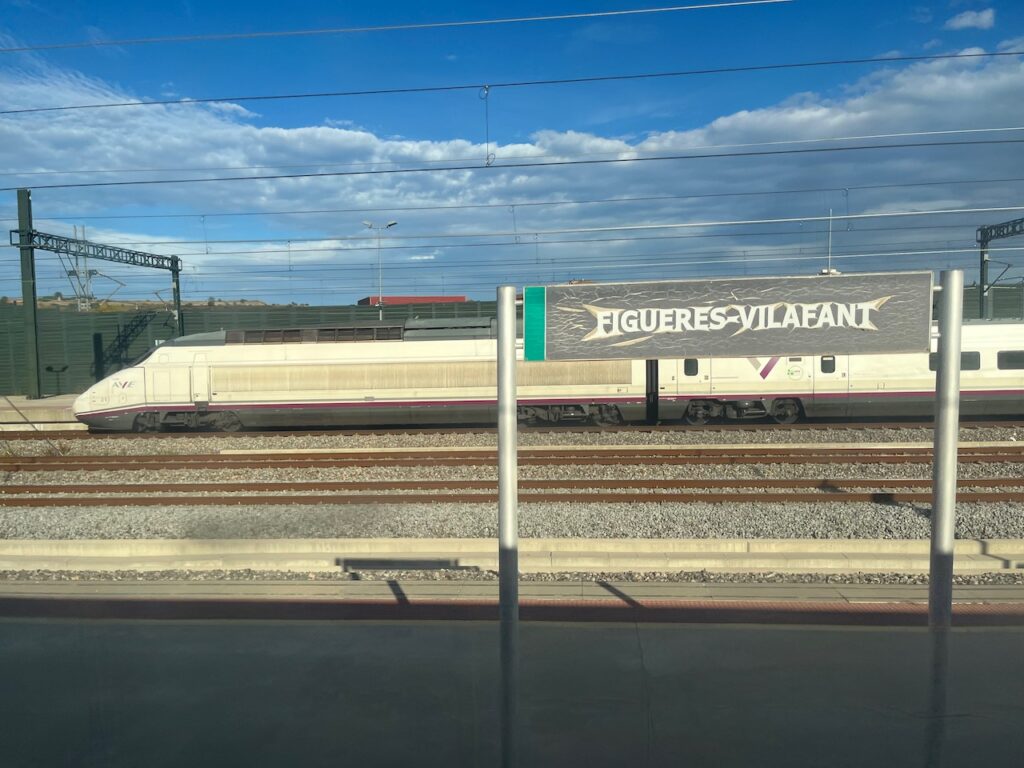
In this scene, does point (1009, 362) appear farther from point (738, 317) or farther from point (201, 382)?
point (201, 382)

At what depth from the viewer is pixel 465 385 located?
1683cm

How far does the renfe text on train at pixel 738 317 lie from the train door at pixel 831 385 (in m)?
13.5

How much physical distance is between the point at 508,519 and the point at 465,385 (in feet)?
43.7

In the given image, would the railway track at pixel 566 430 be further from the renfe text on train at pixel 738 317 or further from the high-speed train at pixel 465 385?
the renfe text on train at pixel 738 317

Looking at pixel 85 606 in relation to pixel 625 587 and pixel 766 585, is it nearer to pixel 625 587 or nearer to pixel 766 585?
pixel 625 587

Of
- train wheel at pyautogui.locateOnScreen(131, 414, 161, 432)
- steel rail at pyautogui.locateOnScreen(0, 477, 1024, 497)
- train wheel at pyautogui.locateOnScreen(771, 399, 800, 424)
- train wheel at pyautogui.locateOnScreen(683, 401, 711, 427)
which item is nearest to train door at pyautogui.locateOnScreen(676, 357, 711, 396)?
train wheel at pyautogui.locateOnScreen(683, 401, 711, 427)

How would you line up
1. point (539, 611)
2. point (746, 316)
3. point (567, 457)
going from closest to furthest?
point (746, 316)
point (539, 611)
point (567, 457)

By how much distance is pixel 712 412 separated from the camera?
1702cm

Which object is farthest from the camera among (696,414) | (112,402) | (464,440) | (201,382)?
(201,382)

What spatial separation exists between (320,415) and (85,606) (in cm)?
1191

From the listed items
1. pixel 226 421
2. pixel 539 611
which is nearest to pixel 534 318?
pixel 539 611

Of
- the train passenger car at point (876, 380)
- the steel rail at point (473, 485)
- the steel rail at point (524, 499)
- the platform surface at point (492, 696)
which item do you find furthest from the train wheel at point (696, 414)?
the platform surface at point (492, 696)

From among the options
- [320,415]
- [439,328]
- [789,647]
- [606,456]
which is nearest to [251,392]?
[320,415]

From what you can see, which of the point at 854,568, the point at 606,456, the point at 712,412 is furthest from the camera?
the point at 712,412
